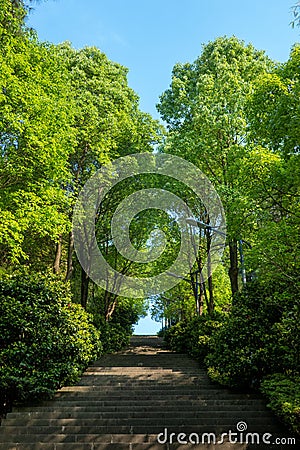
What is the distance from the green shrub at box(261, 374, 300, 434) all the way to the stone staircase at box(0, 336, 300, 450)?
349 mm

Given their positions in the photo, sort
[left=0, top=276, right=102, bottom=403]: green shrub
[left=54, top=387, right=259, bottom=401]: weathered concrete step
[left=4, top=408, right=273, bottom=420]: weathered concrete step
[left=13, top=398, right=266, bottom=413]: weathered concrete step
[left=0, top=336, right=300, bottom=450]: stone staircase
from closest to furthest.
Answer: [left=0, top=336, right=300, bottom=450]: stone staircase, [left=4, top=408, right=273, bottom=420]: weathered concrete step, [left=13, top=398, right=266, bottom=413]: weathered concrete step, [left=0, top=276, right=102, bottom=403]: green shrub, [left=54, top=387, right=259, bottom=401]: weathered concrete step

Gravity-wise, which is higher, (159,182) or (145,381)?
(159,182)

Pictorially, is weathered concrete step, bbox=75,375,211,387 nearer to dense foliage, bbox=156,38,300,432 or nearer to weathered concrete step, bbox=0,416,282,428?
dense foliage, bbox=156,38,300,432

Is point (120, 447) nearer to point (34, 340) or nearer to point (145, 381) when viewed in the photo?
point (34, 340)

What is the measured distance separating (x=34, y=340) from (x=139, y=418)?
10.7 feet

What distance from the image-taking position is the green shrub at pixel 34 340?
30.8ft

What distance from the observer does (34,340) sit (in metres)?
9.93

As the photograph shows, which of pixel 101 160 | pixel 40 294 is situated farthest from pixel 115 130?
pixel 40 294

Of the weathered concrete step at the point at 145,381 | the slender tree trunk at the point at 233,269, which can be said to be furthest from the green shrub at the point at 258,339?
the slender tree trunk at the point at 233,269

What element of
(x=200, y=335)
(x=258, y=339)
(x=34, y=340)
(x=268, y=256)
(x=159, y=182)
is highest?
(x=159, y=182)

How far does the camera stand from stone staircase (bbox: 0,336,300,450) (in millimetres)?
7367

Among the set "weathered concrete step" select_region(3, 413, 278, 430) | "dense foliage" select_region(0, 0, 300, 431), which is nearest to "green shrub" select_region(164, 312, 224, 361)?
"dense foliage" select_region(0, 0, 300, 431)

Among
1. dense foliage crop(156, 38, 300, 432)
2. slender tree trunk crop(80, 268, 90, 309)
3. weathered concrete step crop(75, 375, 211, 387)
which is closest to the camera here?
dense foliage crop(156, 38, 300, 432)

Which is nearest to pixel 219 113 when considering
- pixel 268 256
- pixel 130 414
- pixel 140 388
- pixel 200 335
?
pixel 268 256
